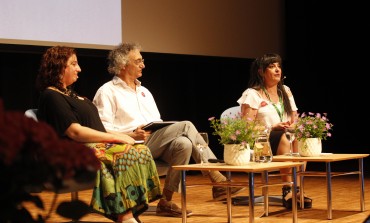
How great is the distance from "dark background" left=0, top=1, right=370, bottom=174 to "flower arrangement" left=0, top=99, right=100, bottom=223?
5.70 metres

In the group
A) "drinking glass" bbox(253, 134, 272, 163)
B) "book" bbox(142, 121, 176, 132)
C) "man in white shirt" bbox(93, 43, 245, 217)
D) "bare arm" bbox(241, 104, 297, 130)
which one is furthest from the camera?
"bare arm" bbox(241, 104, 297, 130)

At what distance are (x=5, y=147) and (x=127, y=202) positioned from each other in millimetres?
2516

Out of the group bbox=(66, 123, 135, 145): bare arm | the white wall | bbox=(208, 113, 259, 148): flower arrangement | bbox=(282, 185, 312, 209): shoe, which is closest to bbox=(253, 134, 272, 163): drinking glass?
bbox=(208, 113, 259, 148): flower arrangement

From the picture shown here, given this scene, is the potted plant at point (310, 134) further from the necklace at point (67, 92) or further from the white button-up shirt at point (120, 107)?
the necklace at point (67, 92)

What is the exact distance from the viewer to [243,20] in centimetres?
739

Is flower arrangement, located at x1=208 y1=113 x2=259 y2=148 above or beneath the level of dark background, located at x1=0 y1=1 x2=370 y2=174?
beneath

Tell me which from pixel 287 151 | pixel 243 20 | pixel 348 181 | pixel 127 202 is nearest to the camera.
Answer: pixel 127 202

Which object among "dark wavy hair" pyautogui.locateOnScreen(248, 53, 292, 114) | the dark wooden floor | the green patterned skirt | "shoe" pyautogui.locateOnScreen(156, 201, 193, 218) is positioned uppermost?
"dark wavy hair" pyautogui.locateOnScreen(248, 53, 292, 114)

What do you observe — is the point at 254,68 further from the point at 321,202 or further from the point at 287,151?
the point at 321,202

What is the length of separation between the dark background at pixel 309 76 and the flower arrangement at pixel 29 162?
5.70m

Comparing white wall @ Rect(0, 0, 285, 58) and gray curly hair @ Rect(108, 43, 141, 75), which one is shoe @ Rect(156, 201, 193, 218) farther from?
white wall @ Rect(0, 0, 285, 58)

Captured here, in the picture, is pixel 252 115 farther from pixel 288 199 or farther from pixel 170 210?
pixel 170 210

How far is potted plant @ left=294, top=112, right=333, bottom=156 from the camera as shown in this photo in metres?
3.99

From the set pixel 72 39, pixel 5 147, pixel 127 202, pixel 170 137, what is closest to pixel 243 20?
pixel 72 39
